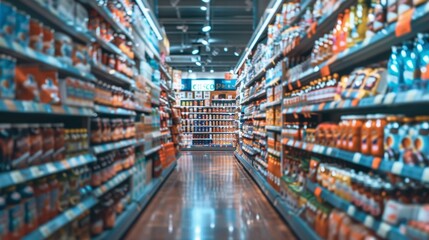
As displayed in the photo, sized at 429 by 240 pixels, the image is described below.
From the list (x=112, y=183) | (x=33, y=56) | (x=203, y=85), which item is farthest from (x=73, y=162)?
(x=203, y=85)

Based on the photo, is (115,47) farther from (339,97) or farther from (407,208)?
(407,208)

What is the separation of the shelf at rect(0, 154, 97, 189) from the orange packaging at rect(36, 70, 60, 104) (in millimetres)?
393

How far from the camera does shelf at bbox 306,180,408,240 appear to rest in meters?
2.09

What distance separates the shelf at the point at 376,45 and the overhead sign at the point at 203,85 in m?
15.7

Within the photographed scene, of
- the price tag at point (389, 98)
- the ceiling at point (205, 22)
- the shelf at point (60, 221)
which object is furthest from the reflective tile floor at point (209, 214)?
the ceiling at point (205, 22)

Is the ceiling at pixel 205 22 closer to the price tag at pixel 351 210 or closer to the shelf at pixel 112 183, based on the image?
the shelf at pixel 112 183

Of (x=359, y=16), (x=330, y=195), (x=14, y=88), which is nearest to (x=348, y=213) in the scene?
(x=330, y=195)

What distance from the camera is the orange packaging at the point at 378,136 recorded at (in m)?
2.54

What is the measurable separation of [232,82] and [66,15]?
1737cm

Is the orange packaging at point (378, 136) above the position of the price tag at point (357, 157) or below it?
above

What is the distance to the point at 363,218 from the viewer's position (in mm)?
2480

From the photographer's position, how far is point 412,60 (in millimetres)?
2436

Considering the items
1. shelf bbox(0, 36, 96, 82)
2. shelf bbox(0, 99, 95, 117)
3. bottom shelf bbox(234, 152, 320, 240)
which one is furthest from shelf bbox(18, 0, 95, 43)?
bottom shelf bbox(234, 152, 320, 240)

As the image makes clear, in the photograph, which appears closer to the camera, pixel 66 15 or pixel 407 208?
pixel 407 208
